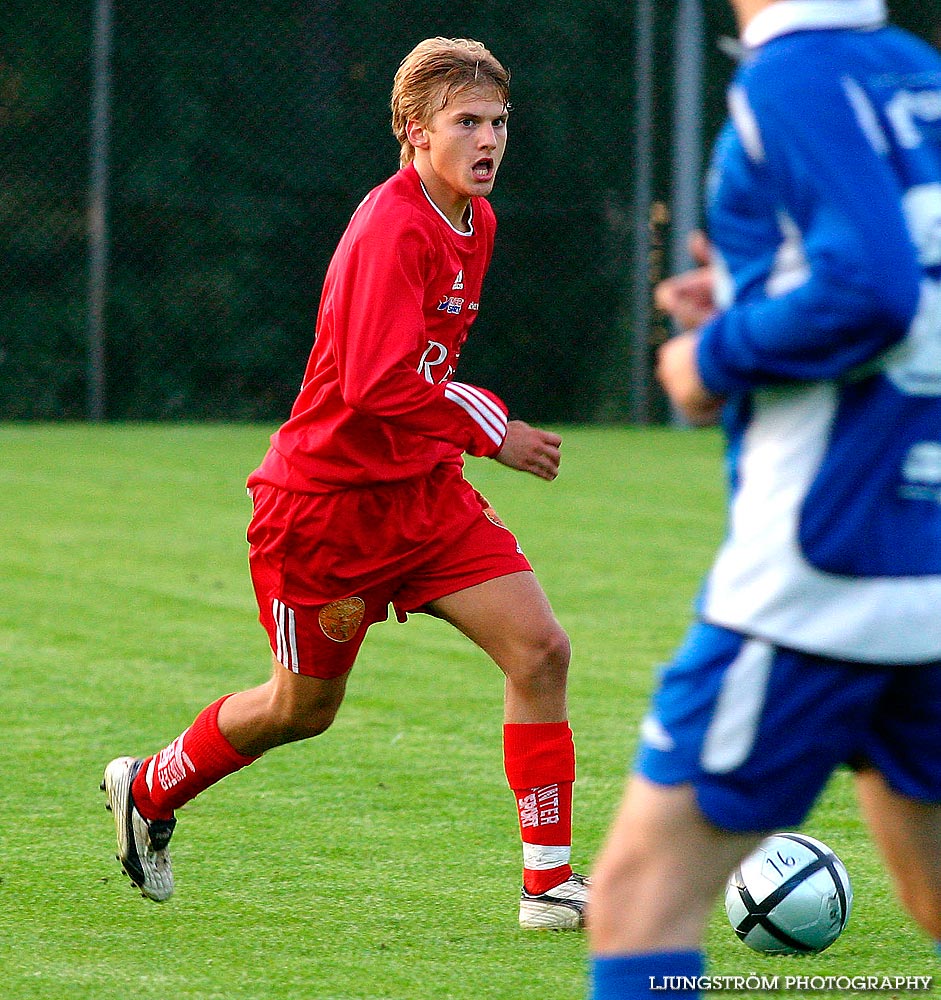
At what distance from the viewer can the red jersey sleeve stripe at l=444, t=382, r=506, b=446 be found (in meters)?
3.60

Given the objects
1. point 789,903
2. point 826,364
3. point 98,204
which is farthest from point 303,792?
point 98,204

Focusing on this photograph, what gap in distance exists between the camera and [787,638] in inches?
82.6

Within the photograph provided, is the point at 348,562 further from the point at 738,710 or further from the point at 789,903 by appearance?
the point at 738,710

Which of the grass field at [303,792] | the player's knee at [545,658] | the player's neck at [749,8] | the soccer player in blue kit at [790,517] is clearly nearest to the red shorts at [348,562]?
the player's knee at [545,658]

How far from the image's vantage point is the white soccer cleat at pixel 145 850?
3789mm

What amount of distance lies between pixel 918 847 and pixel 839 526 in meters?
0.53

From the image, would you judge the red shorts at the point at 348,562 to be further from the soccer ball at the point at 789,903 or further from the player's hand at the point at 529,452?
the soccer ball at the point at 789,903

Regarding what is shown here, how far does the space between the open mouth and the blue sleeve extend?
1803 mm

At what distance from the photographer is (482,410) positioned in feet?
11.9

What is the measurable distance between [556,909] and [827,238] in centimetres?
209

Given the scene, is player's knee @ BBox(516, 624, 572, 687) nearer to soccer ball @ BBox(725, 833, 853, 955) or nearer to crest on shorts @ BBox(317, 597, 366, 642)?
crest on shorts @ BBox(317, 597, 366, 642)

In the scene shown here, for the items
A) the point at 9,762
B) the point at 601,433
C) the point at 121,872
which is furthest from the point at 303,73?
the point at 121,872

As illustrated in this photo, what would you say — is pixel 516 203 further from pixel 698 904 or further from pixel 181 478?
pixel 698 904

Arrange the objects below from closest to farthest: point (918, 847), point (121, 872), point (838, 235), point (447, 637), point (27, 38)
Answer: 1. point (838, 235)
2. point (918, 847)
3. point (121, 872)
4. point (447, 637)
5. point (27, 38)
